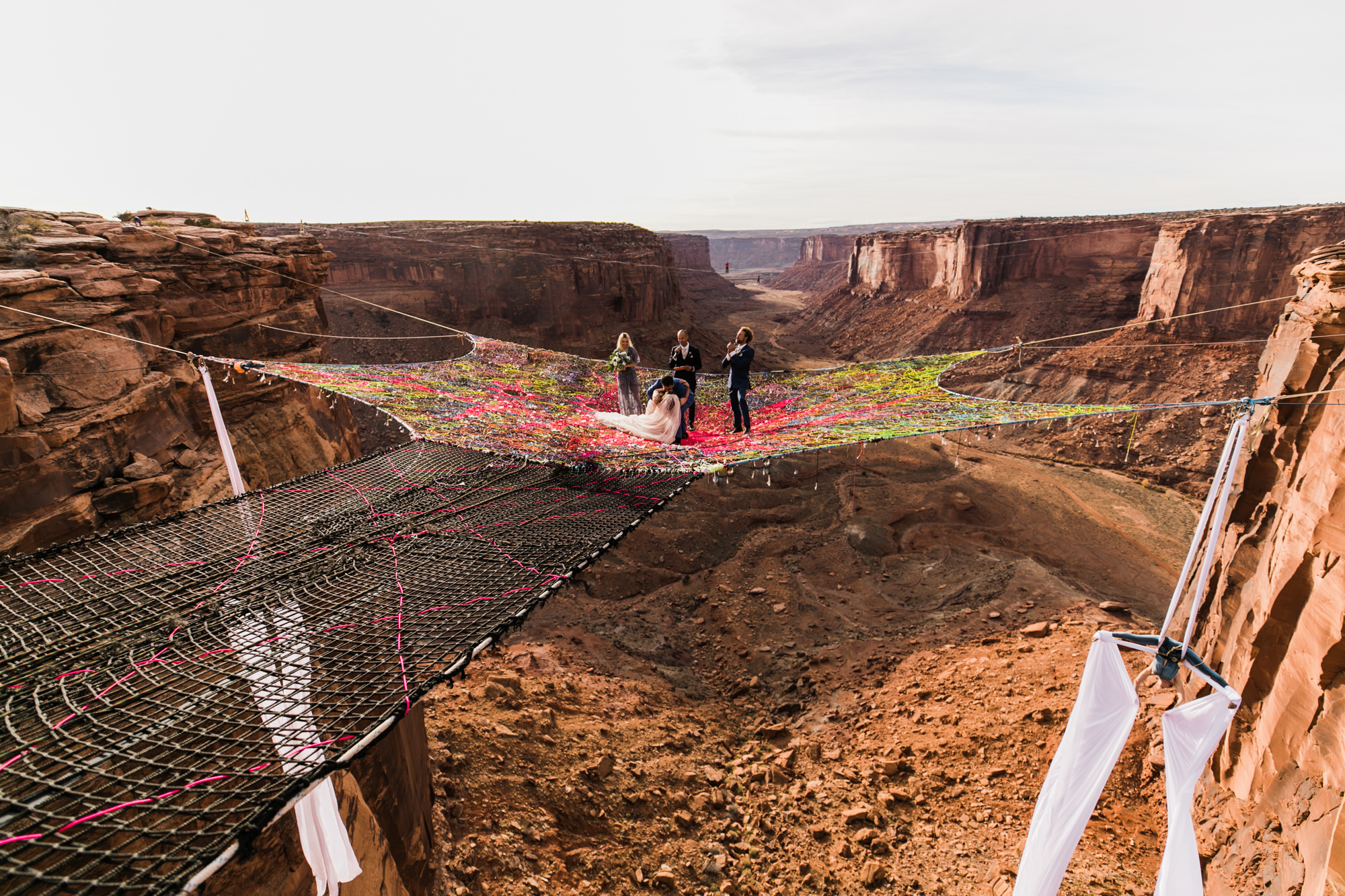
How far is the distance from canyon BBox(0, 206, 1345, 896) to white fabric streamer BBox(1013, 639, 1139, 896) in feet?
3.60

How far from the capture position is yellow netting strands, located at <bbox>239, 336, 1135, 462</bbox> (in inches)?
227

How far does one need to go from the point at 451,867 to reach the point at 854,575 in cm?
703

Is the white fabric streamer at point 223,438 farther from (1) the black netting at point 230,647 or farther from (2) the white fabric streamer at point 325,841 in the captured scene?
(2) the white fabric streamer at point 325,841

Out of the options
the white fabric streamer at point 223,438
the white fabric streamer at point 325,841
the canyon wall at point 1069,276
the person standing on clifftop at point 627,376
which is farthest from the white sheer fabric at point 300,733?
the canyon wall at point 1069,276

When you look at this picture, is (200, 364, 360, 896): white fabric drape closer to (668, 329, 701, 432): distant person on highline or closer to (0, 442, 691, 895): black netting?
(0, 442, 691, 895): black netting

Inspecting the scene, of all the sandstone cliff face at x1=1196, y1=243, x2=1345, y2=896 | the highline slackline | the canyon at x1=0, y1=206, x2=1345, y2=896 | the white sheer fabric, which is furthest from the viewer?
the highline slackline

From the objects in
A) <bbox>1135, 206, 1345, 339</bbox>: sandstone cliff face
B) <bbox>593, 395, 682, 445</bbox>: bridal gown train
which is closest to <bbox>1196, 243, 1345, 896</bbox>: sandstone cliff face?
<bbox>593, 395, 682, 445</bbox>: bridal gown train

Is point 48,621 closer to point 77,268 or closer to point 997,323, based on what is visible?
point 77,268

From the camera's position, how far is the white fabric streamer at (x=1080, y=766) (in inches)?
117

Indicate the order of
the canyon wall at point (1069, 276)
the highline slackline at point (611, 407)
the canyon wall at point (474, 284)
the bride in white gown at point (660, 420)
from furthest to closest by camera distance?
1. the canyon wall at point (474, 284)
2. the canyon wall at point (1069, 276)
3. the bride in white gown at point (660, 420)
4. the highline slackline at point (611, 407)

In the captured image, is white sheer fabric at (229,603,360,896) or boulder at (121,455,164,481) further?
boulder at (121,455,164,481)

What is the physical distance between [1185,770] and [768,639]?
5093 millimetres

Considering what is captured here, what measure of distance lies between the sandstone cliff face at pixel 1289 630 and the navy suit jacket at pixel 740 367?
4.54 meters

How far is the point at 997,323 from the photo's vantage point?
90.7 feet
